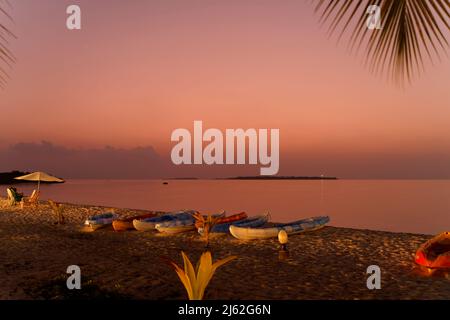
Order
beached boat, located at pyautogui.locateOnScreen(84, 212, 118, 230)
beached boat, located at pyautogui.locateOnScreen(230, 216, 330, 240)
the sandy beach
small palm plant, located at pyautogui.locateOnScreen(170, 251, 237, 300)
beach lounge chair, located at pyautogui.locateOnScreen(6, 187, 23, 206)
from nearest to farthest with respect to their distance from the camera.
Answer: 1. small palm plant, located at pyautogui.locateOnScreen(170, 251, 237, 300)
2. the sandy beach
3. beached boat, located at pyautogui.locateOnScreen(230, 216, 330, 240)
4. beached boat, located at pyautogui.locateOnScreen(84, 212, 118, 230)
5. beach lounge chair, located at pyautogui.locateOnScreen(6, 187, 23, 206)

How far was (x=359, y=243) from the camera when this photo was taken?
1195 cm

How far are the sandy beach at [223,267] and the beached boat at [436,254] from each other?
219 mm

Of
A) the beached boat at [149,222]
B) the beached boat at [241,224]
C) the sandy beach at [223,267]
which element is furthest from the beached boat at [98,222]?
the beached boat at [241,224]

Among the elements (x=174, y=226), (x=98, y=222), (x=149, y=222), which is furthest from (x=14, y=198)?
(x=174, y=226)

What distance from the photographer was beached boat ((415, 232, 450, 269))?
8.37 metres

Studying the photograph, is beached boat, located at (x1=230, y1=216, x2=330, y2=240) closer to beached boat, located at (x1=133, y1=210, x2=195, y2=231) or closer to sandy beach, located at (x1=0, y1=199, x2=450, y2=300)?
sandy beach, located at (x1=0, y1=199, x2=450, y2=300)

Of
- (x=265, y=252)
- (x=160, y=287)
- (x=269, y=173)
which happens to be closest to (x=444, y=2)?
(x=160, y=287)

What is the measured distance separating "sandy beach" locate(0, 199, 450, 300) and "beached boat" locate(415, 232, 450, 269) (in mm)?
219

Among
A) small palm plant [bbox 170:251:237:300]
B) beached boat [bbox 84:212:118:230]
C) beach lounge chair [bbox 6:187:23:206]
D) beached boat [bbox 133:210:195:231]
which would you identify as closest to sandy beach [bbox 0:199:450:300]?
beached boat [bbox 133:210:195:231]

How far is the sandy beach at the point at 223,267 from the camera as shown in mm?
7176

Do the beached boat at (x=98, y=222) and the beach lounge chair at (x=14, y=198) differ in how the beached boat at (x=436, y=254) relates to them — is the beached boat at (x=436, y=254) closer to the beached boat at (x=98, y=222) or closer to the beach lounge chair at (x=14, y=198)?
the beached boat at (x=98, y=222)

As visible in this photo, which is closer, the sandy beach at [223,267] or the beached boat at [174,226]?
the sandy beach at [223,267]

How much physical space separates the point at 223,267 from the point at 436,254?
4882mm
